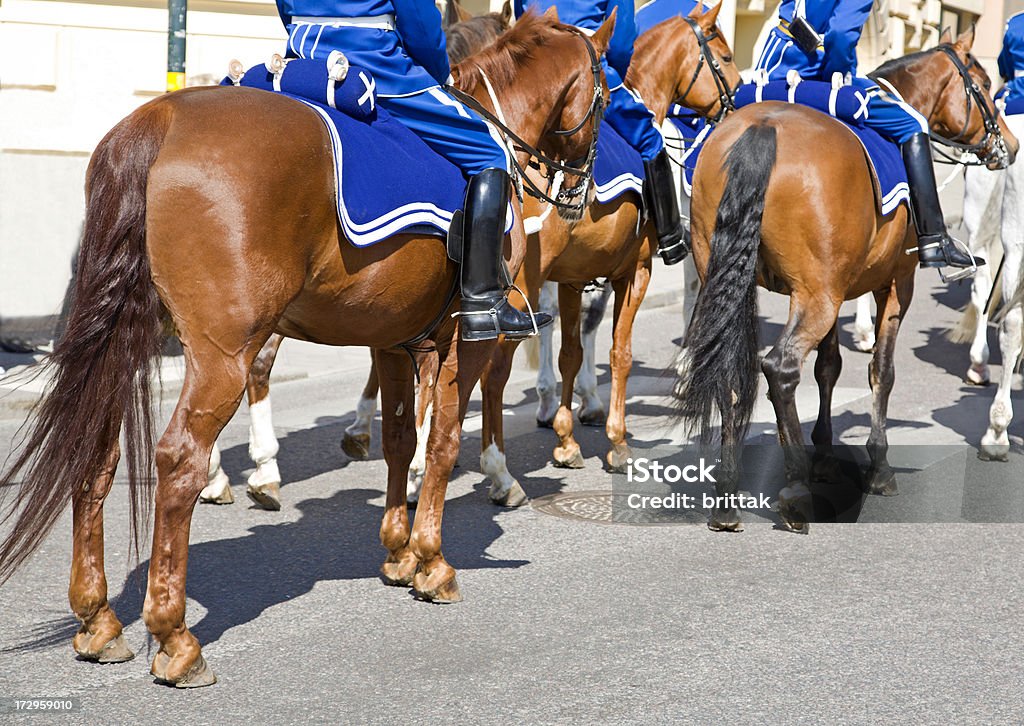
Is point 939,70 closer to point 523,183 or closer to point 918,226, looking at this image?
point 918,226

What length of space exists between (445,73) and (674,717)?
2862mm

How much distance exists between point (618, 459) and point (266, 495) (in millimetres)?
2383

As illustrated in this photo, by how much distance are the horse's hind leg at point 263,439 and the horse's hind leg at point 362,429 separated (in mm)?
876

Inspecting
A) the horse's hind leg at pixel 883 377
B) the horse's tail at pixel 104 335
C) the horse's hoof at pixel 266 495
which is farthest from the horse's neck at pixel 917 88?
the horse's tail at pixel 104 335

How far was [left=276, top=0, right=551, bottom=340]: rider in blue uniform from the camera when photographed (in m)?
5.50

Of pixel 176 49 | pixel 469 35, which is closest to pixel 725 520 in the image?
pixel 469 35

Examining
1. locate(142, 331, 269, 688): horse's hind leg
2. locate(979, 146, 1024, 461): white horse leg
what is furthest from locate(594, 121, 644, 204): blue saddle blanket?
locate(142, 331, 269, 688): horse's hind leg

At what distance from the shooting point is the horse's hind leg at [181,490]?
4.64m

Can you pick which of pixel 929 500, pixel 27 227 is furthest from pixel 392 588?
pixel 27 227

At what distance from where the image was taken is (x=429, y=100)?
5551 mm

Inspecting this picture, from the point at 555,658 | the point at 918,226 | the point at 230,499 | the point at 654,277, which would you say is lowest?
the point at 654,277

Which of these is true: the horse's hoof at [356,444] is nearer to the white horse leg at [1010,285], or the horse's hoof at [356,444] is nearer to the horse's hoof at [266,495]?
the horse's hoof at [266,495]

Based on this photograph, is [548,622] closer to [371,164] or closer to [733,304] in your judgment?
[371,164]

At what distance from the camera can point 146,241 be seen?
459 cm
